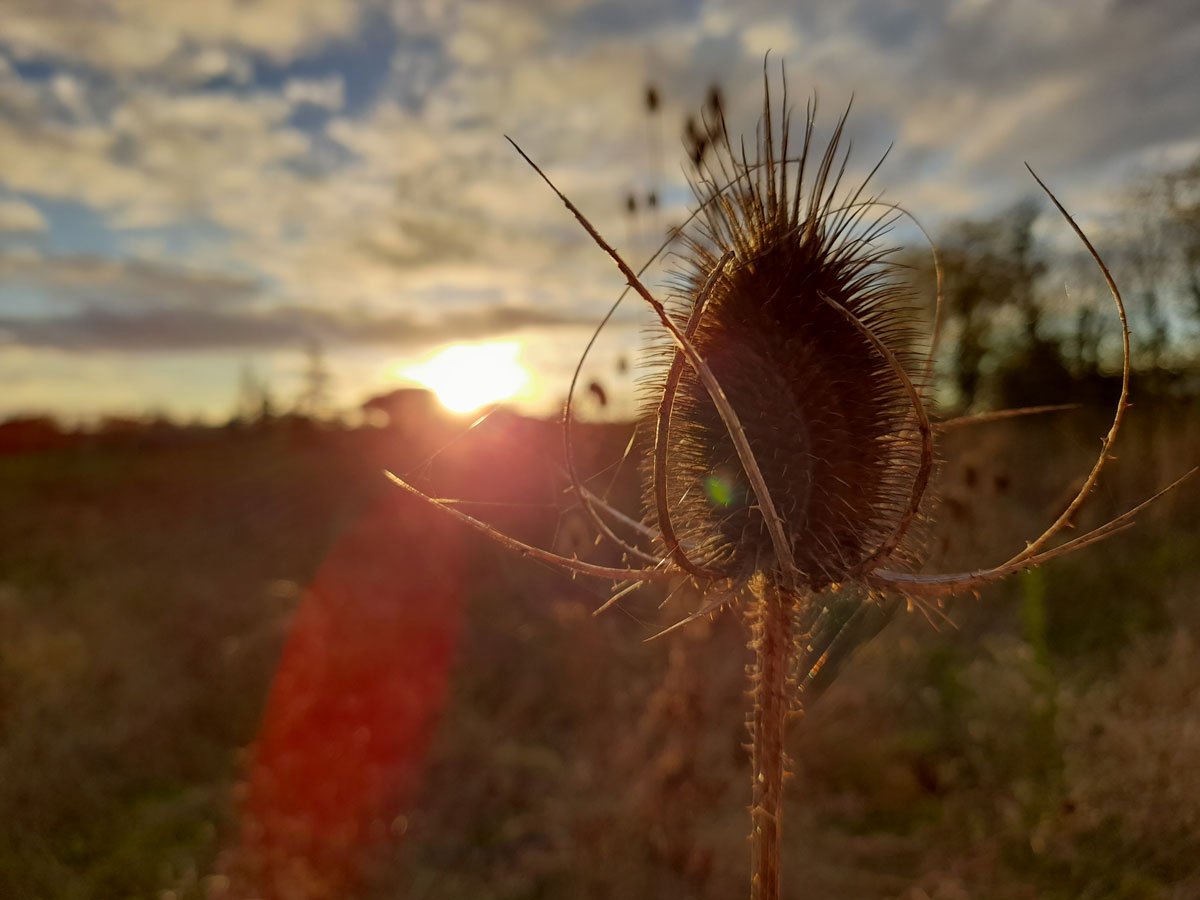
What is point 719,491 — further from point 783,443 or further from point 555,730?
point 555,730

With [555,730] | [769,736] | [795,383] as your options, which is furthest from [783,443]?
[555,730]

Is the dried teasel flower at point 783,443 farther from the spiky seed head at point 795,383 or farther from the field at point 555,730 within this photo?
the field at point 555,730

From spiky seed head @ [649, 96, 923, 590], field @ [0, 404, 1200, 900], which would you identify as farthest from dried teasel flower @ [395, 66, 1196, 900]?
field @ [0, 404, 1200, 900]

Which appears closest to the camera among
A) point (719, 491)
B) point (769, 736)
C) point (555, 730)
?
point (769, 736)

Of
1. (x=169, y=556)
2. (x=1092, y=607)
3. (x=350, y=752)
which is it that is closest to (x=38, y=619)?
(x=169, y=556)

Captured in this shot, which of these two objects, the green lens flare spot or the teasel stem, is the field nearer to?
the green lens flare spot

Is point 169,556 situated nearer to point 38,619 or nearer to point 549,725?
point 38,619

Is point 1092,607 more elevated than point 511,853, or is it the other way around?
point 1092,607

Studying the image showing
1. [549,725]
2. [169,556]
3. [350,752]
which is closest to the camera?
[350,752]
